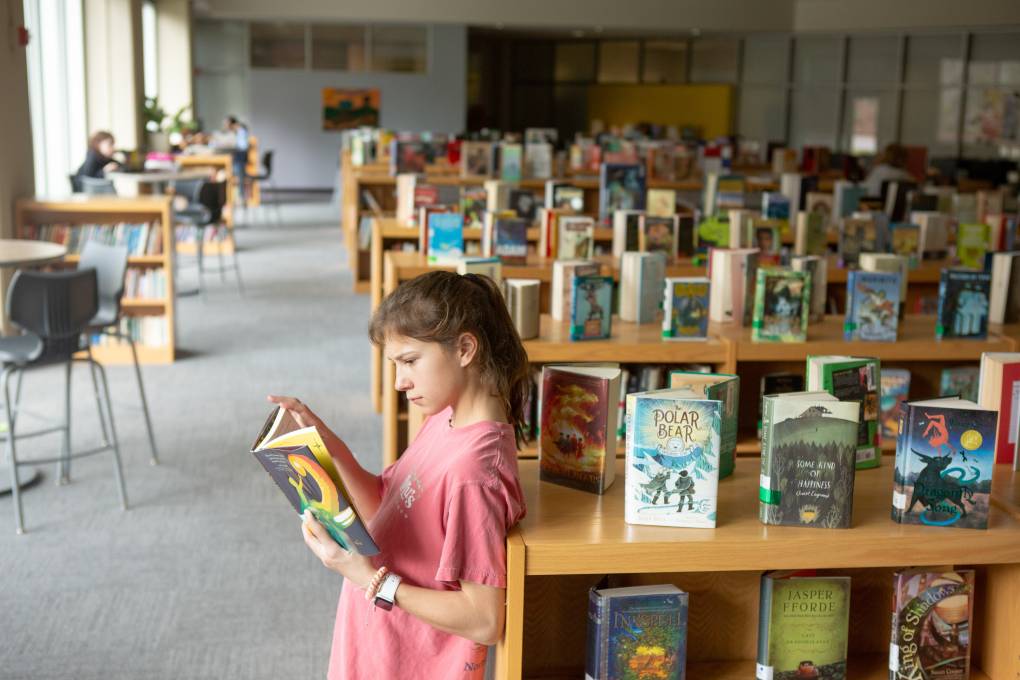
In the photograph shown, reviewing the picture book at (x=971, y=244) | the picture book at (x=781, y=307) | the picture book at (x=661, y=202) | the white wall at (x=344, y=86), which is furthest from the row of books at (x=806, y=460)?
the white wall at (x=344, y=86)

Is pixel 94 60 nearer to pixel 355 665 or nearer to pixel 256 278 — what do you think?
pixel 256 278

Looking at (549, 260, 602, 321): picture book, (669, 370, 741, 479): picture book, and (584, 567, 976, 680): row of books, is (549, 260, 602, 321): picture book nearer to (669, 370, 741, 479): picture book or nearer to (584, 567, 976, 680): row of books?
(669, 370, 741, 479): picture book

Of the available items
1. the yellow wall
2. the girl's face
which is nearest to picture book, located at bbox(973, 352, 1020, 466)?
the girl's face

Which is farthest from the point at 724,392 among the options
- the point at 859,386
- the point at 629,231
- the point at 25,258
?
the point at 25,258

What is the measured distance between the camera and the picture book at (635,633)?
2.08 meters

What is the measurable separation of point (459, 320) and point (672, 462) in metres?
0.47

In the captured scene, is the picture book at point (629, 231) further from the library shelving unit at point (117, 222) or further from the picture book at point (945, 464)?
the picture book at point (945, 464)

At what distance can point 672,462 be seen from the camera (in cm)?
208

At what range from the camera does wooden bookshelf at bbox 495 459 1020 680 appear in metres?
2.00

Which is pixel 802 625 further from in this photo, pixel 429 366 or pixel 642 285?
pixel 642 285

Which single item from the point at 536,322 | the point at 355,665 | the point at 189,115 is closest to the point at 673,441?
the point at 355,665

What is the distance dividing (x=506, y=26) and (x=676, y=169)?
8.40 m

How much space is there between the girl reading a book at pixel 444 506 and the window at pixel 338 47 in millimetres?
18306

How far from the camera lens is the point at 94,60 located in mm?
12258
